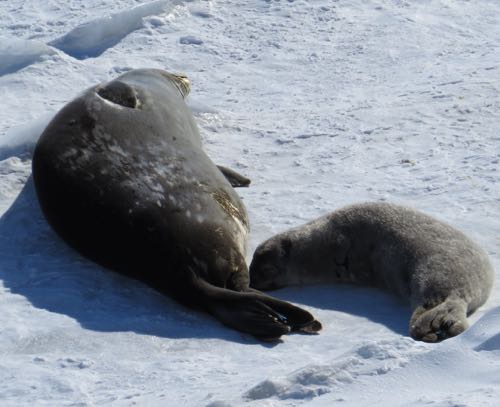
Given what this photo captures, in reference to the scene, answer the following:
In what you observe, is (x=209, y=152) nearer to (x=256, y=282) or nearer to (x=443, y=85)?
(x=256, y=282)

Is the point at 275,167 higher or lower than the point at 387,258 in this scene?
lower

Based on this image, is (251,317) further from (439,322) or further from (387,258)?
(387,258)

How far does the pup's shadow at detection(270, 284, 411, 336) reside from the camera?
4582mm

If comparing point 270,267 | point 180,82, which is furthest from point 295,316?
point 180,82

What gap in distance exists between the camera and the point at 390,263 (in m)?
4.86

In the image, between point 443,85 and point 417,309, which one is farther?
point 443,85

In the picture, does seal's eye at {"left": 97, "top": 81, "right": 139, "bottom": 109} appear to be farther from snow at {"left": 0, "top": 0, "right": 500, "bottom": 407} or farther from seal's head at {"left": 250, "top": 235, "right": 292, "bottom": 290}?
seal's head at {"left": 250, "top": 235, "right": 292, "bottom": 290}

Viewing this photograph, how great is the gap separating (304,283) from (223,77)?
3135 mm

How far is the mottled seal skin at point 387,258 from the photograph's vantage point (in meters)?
4.53

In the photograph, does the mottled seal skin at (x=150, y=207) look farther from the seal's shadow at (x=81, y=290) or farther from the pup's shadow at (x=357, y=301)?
the pup's shadow at (x=357, y=301)

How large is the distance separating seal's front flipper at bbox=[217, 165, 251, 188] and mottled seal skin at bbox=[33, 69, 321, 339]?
424 millimetres

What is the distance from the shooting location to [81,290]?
464 cm

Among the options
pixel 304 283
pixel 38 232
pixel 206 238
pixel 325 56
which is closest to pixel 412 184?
pixel 304 283

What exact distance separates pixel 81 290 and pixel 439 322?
1.46 metres
